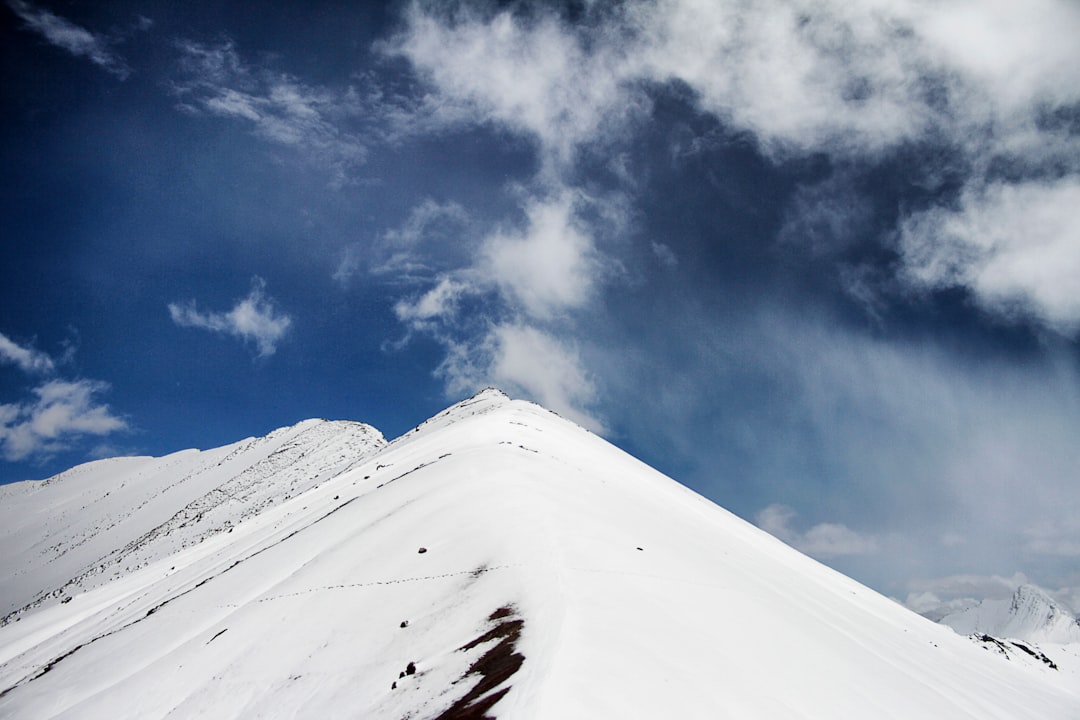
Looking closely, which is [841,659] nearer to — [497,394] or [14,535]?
[497,394]

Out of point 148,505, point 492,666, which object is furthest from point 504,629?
point 148,505

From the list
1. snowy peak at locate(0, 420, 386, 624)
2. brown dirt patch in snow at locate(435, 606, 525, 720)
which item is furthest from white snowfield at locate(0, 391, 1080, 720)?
snowy peak at locate(0, 420, 386, 624)

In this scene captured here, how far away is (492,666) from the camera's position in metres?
7.23

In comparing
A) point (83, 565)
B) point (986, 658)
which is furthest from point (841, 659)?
point (83, 565)

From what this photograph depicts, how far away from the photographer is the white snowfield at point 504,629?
682cm

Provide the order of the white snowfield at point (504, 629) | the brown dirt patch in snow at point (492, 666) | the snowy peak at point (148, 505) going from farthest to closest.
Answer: the snowy peak at point (148, 505), the white snowfield at point (504, 629), the brown dirt patch in snow at point (492, 666)

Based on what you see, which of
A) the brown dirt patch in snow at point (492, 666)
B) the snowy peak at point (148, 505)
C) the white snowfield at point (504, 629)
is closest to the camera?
the brown dirt patch in snow at point (492, 666)

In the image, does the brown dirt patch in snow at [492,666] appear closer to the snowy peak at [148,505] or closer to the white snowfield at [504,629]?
the white snowfield at [504,629]

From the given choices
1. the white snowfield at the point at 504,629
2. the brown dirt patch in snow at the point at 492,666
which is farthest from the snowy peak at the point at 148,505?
the brown dirt patch in snow at the point at 492,666

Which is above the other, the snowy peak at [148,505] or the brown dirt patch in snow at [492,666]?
the snowy peak at [148,505]

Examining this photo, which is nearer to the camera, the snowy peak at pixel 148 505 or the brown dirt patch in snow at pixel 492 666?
the brown dirt patch in snow at pixel 492 666

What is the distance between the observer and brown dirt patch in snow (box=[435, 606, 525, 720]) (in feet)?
19.8

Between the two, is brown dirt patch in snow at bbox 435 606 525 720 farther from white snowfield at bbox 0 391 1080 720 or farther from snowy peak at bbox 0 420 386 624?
snowy peak at bbox 0 420 386 624

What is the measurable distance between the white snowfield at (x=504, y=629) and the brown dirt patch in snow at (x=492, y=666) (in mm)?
40
